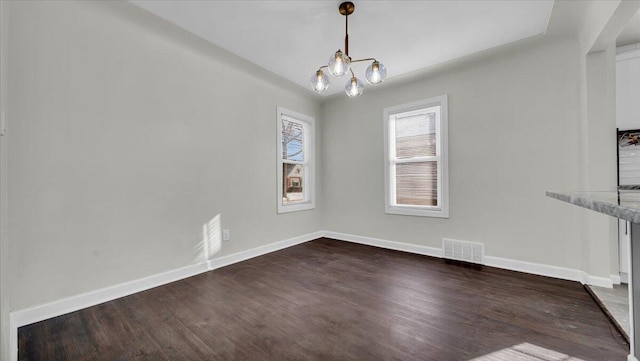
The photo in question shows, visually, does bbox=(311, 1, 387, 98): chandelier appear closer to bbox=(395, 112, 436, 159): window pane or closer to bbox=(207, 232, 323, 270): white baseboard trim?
bbox=(395, 112, 436, 159): window pane

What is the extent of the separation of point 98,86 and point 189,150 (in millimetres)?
919

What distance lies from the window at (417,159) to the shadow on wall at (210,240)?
2.40 meters

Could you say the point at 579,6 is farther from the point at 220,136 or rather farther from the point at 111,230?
the point at 111,230

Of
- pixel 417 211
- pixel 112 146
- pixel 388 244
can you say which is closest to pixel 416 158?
pixel 417 211

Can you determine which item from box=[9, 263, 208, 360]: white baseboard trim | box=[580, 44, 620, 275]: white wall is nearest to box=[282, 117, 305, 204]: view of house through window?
box=[9, 263, 208, 360]: white baseboard trim

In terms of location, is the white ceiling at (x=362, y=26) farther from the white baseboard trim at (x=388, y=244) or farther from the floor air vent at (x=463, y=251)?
the white baseboard trim at (x=388, y=244)

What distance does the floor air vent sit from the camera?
125 inches

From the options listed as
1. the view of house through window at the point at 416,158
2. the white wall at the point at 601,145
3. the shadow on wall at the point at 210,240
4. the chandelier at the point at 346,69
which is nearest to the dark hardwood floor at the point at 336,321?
the shadow on wall at the point at 210,240

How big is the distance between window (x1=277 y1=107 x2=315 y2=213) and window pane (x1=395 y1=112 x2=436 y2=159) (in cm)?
148

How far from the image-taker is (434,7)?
2.20 m

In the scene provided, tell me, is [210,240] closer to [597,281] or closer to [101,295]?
[101,295]

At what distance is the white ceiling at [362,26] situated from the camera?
218cm

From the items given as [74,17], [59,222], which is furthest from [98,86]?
[59,222]

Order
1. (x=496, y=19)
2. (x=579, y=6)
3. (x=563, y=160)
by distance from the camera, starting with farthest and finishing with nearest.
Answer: (x=563, y=160)
(x=496, y=19)
(x=579, y=6)
